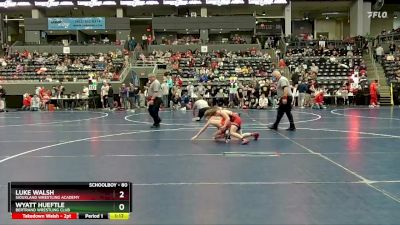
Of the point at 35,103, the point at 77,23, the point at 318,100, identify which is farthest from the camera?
the point at 77,23

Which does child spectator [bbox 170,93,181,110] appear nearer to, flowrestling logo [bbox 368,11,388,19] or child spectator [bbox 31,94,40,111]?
child spectator [bbox 31,94,40,111]

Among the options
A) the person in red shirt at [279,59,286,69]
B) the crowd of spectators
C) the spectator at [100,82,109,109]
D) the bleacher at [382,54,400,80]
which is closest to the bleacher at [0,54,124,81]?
the crowd of spectators

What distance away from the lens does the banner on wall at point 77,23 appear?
43.1m

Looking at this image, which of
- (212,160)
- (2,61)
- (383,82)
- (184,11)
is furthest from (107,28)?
(212,160)

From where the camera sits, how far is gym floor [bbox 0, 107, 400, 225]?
4734 mm

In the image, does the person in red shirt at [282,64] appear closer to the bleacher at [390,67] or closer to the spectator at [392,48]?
the bleacher at [390,67]

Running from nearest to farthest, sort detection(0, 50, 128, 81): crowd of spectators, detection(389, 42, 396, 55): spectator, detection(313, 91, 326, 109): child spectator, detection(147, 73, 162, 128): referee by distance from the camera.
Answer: detection(147, 73, 162, 128): referee
detection(313, 91, 326, 109): child spectator
detection(0, 50, 128, 81): crowd of spectators
detection(389, 42, 396, 55): spectator

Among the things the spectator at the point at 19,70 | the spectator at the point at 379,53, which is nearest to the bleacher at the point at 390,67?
the spectator at the point at 379,53

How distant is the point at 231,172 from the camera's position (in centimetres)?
677

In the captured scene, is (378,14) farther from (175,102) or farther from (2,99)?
(2,99)

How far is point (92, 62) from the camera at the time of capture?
34.6 meters
